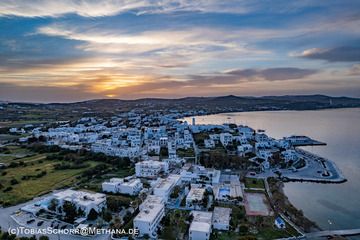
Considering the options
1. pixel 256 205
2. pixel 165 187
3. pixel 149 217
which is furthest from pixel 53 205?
pixel 256 205

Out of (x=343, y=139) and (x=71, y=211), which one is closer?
(x=71, y=211)

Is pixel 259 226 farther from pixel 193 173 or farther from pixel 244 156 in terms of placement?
pixel 244 156

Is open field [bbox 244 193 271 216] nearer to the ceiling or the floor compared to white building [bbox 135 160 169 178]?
nearer to the floor

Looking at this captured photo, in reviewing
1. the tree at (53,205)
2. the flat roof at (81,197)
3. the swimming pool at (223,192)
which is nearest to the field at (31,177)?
the tree at (53,205)

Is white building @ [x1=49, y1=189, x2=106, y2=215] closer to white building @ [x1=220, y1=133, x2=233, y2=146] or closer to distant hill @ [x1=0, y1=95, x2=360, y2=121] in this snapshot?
white building @ [x1=220, y1=133, x2=233, y2=146]

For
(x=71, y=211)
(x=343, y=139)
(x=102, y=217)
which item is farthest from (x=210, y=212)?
(x=343, y=139)

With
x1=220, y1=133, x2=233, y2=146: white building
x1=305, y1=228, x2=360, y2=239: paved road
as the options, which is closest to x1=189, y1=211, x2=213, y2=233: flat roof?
x1=305, y1=228, x2=360, y2=239: paved road
